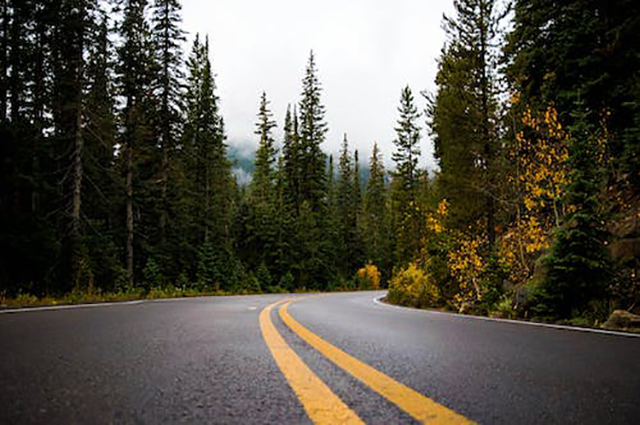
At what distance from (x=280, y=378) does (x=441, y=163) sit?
18.4m

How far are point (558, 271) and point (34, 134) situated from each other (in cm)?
2133

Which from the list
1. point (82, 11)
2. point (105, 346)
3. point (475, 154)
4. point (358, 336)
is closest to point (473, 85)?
point (475, 154)

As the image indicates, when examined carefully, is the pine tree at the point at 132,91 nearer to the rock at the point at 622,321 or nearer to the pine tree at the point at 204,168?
the pine tree at the point at 204,168

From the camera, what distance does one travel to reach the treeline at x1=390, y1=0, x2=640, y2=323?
26.6ft

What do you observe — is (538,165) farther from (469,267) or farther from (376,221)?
(376,221)

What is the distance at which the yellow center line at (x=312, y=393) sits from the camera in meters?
1.57

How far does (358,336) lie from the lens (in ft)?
14.4

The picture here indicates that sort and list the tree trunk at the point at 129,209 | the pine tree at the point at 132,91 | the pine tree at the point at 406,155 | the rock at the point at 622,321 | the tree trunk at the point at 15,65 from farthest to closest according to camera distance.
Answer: the pine tree at the point at 406,155, the pine tree at the point at 132,91, the tree trunk at the point at 129,209, the tree trunk at the point at 15,65, the rock at the point at 622,321

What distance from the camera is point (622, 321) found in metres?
6.30

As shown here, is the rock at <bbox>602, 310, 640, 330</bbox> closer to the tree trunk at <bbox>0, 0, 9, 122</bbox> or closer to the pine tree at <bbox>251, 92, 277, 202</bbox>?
the tree trunk at <bbox>0, 0, 9, 122</bbox>

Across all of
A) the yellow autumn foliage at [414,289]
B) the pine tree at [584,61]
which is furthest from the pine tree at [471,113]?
the yellow autumn foliage at [414,289]

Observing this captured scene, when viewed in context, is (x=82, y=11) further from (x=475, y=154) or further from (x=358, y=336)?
(x=358, y=336)

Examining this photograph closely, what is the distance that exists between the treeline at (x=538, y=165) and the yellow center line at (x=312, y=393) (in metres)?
6.80

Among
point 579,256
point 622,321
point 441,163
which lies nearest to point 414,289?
point 441,163
